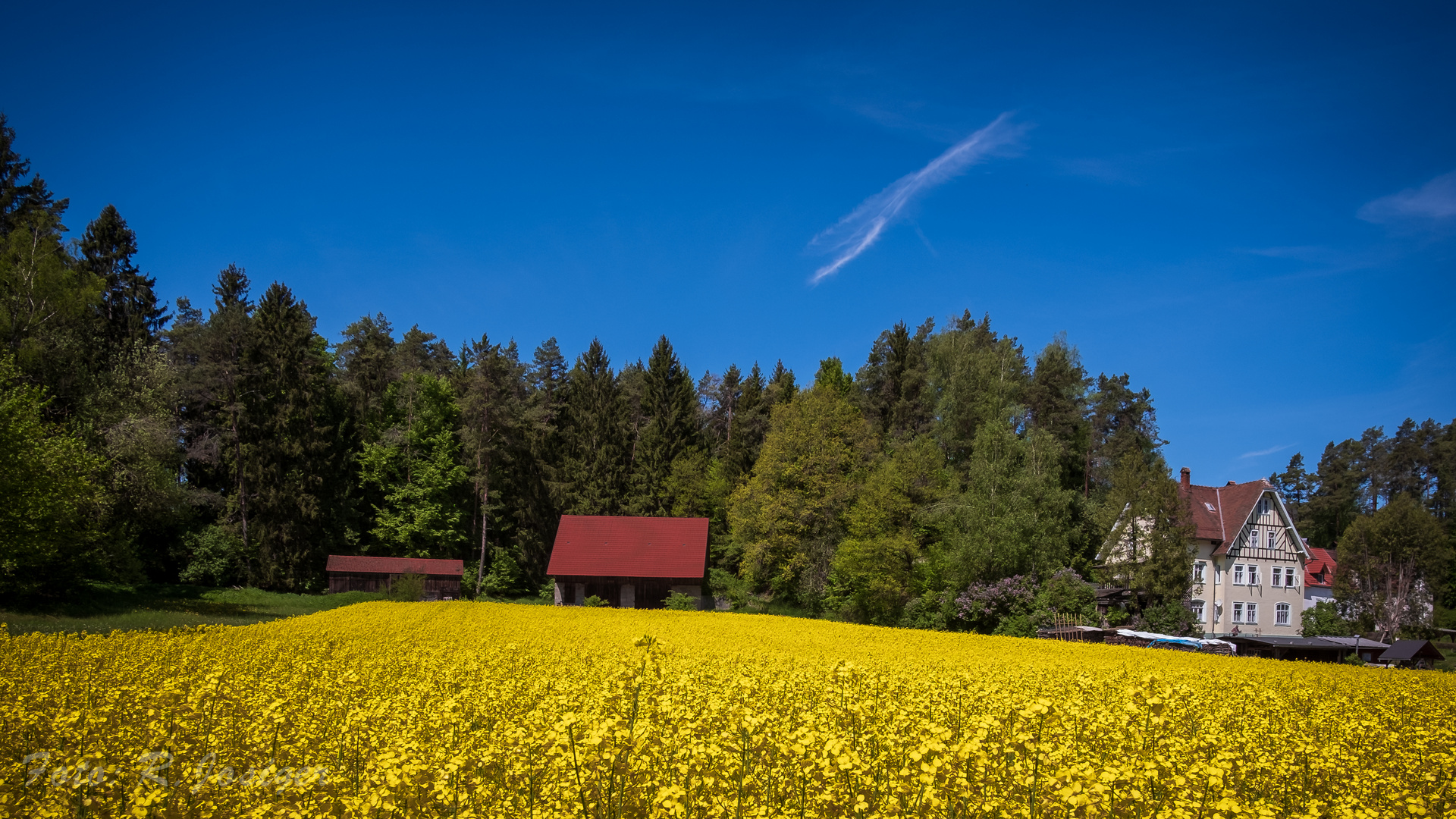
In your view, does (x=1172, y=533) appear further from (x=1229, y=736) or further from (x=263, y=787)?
(x=263, y=787)

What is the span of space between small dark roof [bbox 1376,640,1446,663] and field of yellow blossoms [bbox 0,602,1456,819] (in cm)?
1959

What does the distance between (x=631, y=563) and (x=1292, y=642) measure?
29.5m

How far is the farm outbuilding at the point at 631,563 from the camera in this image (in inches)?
1532

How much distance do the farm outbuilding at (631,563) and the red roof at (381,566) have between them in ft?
22.0

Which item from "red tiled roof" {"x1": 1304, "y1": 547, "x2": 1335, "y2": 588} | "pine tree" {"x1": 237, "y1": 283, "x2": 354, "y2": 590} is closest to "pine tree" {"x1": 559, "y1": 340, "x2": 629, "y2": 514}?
"pine tree" {"x1": 237, "y1": 283, "x2": 354, "y2": 590}

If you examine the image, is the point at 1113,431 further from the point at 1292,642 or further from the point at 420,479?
the point at 420,479

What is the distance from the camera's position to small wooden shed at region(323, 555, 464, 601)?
38906mm

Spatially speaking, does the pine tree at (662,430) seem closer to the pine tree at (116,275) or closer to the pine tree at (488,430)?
the pine tree at (488,430)

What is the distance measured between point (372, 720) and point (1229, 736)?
7.85m

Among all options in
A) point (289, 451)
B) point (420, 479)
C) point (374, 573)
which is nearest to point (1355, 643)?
point (374, 573)

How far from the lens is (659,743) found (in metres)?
5.01

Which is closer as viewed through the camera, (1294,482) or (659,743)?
(659,743)

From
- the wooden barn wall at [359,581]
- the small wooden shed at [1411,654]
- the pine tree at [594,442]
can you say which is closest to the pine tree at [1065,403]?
the small wooden shed at [1411,654]

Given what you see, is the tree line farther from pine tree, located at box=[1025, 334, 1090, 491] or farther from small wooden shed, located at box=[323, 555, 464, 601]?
small wooden shed, located at box=[323, 555, 464, 601]
